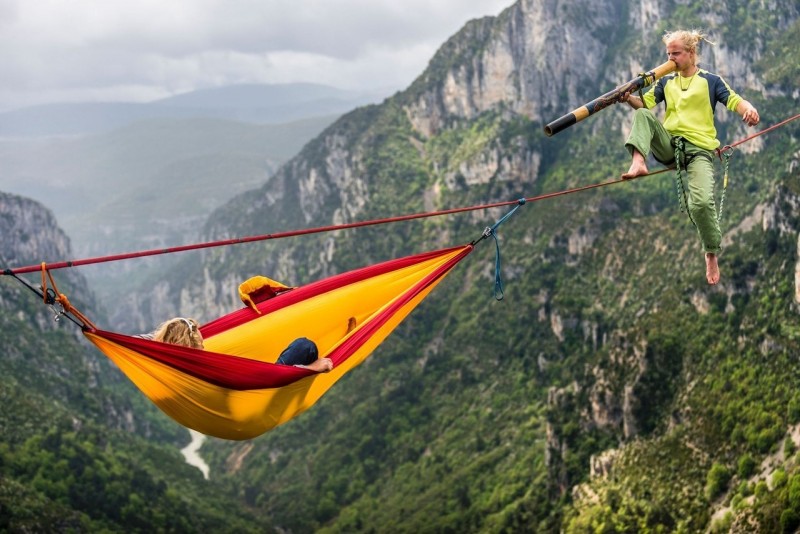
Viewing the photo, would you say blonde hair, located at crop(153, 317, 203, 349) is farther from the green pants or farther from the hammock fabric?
the green pants

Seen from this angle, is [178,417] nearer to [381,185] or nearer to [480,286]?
[480,286]

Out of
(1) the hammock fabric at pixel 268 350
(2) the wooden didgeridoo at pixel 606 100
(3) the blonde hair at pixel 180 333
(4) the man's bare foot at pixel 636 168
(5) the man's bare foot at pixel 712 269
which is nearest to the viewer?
(2) the wooden didgeridoo at pixel 606 100

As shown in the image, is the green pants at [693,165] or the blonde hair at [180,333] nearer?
the blonde hair at [180,333]

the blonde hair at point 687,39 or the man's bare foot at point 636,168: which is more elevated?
the blonde hair at point 687,39

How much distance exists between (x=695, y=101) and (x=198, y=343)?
7.07m

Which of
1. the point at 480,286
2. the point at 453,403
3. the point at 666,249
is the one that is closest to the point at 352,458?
the point at 453,403

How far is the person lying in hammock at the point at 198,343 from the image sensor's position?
33.9 feet

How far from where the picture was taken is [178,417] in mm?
10625

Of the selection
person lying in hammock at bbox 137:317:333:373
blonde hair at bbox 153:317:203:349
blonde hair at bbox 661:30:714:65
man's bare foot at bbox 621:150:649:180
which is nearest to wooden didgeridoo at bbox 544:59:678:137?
blonde hair at bbox 661:30:714:65

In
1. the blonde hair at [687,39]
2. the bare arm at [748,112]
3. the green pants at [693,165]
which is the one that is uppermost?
the blonde hair at [687,39]

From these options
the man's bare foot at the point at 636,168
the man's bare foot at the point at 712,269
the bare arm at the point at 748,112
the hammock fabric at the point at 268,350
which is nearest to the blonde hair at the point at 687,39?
the bare arm at the point at 748,112

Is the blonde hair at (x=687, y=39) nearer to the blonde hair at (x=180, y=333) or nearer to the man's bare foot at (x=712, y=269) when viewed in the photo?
the man's bare foot at (x=712, y=269)

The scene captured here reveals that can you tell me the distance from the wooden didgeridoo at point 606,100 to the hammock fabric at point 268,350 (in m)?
2.78

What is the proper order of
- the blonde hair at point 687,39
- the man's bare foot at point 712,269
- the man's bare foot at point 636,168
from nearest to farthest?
1. the man's bare foot at point 636,168
2. the blonde hair at point 687,39
3. the man's bare foot at point 712,269
